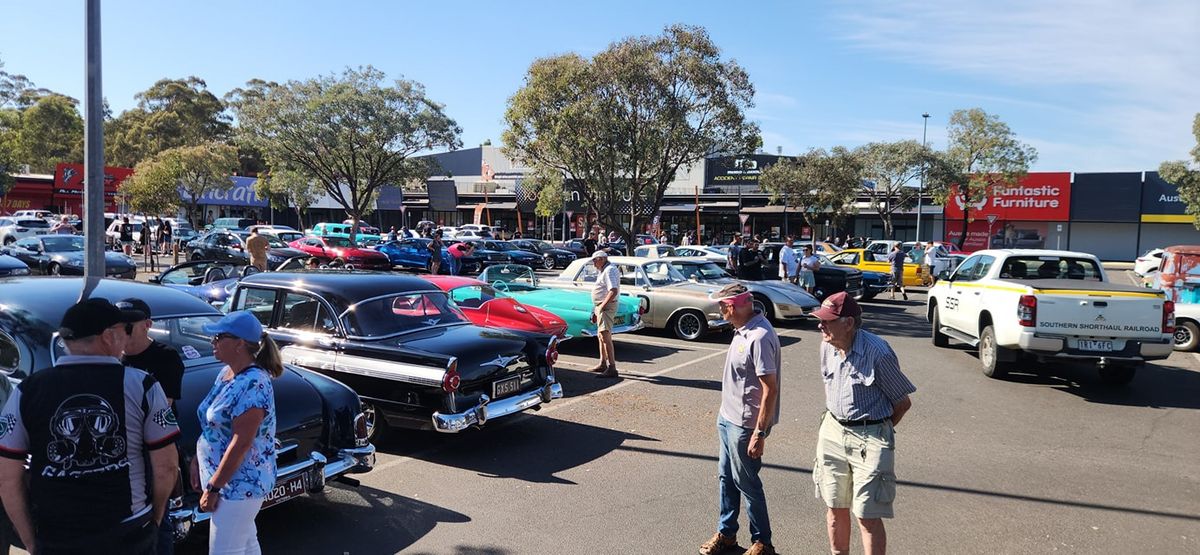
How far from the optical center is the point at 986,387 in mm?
9977

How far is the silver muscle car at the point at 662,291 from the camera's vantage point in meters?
13.7

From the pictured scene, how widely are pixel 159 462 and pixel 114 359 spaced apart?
16.9 inches

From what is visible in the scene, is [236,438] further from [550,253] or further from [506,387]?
[550,253]

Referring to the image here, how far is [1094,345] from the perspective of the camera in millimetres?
9180

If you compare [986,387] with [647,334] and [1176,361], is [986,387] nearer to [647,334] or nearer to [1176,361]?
[1176,361]

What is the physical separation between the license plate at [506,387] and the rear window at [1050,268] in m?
7.80

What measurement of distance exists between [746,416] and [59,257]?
2278 cm

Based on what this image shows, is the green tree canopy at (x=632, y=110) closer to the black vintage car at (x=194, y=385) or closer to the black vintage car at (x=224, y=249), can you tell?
the black vintage car at (x=224, y=249)

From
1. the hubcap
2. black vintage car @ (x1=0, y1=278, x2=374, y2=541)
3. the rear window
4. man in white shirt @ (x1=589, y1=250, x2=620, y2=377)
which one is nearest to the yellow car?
the hubcap

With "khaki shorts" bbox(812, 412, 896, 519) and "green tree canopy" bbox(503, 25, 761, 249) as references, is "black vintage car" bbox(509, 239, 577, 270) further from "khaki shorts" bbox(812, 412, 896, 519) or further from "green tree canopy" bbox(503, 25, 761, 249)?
"khaki shorts" bbox(812, 412, 896, 519)

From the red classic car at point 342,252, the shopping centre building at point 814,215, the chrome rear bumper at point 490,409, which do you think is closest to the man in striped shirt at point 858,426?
the chrome rear bumper at point 490,409

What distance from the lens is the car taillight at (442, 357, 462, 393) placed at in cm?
628

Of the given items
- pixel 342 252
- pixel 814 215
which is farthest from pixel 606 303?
pixel 814 215

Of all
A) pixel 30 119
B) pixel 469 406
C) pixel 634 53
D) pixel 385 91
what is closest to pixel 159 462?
pixel 469 406
